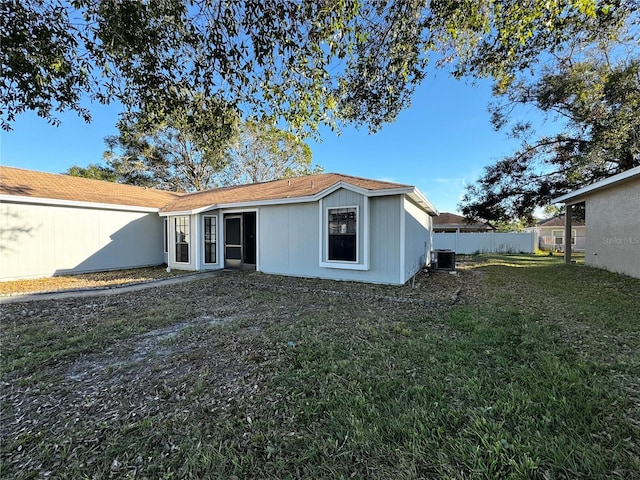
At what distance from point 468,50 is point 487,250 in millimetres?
18013

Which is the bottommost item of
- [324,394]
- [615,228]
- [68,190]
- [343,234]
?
[324,394]

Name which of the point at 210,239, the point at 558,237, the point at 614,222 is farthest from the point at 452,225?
the point at 210,239

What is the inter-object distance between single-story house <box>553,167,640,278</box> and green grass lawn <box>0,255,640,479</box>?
422cm

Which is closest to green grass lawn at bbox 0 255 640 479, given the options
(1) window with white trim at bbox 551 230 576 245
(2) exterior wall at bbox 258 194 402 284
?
(2) exterior wall at bbox 258 194 402 284

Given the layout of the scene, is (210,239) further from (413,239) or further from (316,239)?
(413,239)

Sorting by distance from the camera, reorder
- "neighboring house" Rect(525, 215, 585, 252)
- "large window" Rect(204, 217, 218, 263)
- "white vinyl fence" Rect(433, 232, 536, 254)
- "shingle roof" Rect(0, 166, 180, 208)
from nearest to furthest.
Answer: "shingle roof" Rect(0, 166, 180, 208), "large window" Rect(204, 217, 218, 263), "white vinyl fence" Rect(433, 232, 536, 254), "neighboring house" Rect(525, 215, 585, 252)

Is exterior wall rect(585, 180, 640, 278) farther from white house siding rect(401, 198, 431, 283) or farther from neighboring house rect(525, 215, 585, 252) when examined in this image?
neighboring house rect(525, 215, 585, 252)

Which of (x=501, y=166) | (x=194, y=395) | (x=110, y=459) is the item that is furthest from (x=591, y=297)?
(x=501, y=166)

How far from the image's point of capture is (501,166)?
15.4 m

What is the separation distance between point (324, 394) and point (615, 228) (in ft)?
37.4

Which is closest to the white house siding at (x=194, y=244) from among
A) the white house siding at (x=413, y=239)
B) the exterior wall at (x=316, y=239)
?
the exterior wall at (x=316, y=239)

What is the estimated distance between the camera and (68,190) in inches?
427

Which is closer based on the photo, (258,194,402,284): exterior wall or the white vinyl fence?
(258,194,402,284): exterior wall

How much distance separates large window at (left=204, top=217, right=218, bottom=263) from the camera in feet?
36.9
